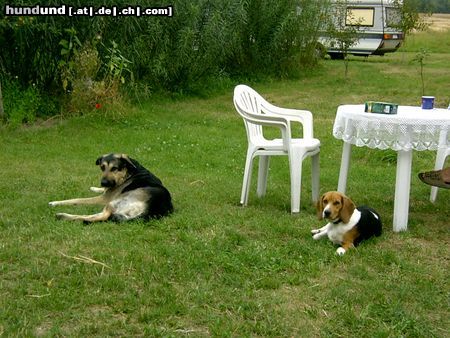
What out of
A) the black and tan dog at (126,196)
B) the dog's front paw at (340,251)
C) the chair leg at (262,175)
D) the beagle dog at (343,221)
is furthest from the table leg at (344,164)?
the black and tan dog at (126,196)

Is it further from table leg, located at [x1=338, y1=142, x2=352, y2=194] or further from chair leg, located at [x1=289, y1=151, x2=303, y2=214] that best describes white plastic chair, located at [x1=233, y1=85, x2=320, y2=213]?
table leg, located at [x1=338, y1=142, x2=352, y2=194]

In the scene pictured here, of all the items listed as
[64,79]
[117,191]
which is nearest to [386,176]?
[117,191]

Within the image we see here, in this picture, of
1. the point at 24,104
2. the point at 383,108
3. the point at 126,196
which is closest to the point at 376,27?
the point at 24,104

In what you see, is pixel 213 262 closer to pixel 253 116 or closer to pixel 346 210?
pixel 346 210

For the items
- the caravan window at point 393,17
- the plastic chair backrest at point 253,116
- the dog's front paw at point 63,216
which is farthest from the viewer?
the caravan window at point 393,17

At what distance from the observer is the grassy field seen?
3.12 m

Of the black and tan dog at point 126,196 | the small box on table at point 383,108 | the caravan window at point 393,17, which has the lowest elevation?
the black and tan dog at point 126,196

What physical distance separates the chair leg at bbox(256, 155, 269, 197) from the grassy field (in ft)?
0.59

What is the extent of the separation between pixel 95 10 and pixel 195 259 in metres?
6.52

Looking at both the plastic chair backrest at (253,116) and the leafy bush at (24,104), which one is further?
the leafy bush at (24,104)

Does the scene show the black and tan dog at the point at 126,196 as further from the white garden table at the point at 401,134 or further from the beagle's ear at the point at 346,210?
the white garden table at the point at 401,134

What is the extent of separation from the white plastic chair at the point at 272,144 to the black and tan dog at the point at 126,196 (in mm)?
898

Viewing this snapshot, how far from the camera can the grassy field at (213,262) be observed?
3.12 m

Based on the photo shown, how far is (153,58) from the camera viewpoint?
11.4 meters
